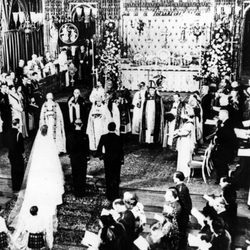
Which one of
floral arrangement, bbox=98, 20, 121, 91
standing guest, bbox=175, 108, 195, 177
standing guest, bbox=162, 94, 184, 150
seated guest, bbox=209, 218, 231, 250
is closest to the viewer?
seated guest, bbox=209, 218, 231, 250

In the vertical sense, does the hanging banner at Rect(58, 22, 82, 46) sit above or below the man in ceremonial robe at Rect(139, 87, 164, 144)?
above

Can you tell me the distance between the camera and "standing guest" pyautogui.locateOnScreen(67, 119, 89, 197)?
7.88 meters

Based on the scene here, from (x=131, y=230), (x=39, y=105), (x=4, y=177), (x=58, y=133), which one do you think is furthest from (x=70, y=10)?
Result: (x=131, y=230)

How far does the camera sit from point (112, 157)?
25.3 feet

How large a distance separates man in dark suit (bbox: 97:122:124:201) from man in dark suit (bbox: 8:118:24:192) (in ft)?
4.65

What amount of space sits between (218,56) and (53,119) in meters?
5.74

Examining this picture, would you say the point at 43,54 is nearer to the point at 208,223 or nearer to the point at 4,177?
the point at 4,177

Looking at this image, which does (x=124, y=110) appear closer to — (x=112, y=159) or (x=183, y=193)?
(x=112, y=159)

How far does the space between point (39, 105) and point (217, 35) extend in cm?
520

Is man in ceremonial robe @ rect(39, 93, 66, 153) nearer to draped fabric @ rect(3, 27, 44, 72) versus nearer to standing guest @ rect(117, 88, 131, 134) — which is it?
Answer: standing guest @ rect(117, 88, 131, 134)

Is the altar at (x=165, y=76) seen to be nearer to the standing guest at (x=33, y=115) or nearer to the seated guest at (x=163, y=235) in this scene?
the standing guest at (x=33, y=115)

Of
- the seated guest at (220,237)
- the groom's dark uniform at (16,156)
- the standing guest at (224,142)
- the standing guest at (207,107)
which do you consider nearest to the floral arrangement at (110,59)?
the standing guest at (207,107)

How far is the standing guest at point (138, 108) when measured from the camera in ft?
35.1

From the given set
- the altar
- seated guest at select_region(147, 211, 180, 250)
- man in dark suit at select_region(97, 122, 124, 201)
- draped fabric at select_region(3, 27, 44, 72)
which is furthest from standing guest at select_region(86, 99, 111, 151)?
draped fabric at select_region(3, 27, 44, 72)
